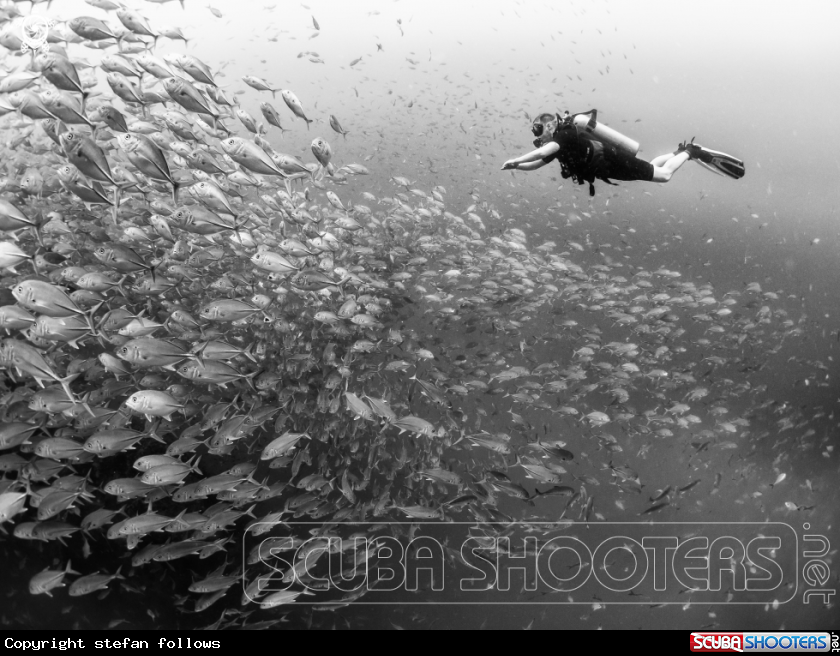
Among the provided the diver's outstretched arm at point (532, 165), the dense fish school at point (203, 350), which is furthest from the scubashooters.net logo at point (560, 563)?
the diver's outstretched arm at point (532, 165)

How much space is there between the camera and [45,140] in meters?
4.99

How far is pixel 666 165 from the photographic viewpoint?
18.3ft

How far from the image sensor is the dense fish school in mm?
3326

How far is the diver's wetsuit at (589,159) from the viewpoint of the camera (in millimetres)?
4699

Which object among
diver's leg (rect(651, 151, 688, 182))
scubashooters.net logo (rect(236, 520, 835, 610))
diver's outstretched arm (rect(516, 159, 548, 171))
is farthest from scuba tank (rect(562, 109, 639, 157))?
scubashooters.net logo (rect(236, 520, 835, 610))

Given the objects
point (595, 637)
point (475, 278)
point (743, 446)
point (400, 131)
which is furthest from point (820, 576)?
point (400, 131)

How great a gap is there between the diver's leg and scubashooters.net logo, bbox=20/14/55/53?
607 cm

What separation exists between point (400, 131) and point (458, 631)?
12.6 m

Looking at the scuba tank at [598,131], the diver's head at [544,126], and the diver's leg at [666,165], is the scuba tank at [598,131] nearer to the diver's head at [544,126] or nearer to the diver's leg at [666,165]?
the diver's head at [544,126]

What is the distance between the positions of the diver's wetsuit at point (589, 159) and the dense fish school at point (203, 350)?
1.66 m

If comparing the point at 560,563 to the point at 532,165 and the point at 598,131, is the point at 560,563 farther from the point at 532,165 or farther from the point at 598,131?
the point at 598,131

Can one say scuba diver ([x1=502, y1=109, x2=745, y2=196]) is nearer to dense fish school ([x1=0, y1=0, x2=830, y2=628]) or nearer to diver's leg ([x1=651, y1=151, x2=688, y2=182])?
diver's leg ([x1=651, y1=151, x2=688, y2=182])

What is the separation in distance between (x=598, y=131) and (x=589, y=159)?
0.31 meters

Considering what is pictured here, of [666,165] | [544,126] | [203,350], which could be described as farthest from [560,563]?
[203,350]
